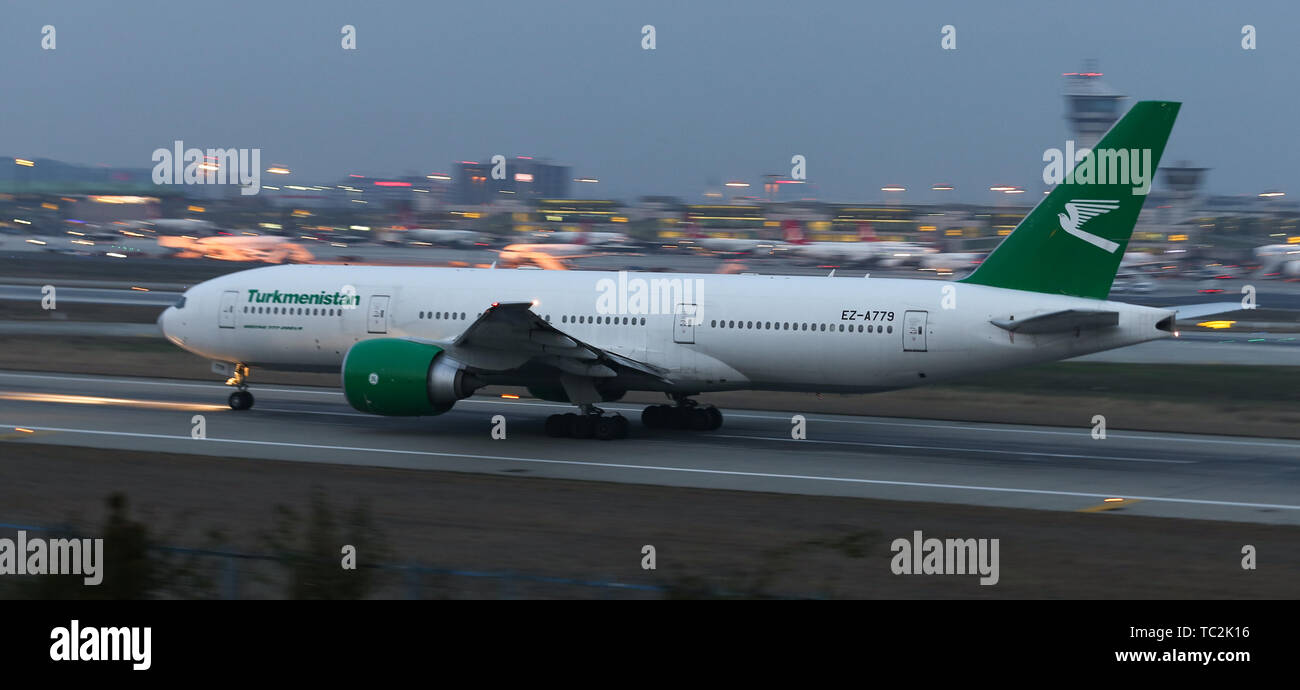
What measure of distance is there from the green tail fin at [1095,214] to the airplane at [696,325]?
0.13 feet

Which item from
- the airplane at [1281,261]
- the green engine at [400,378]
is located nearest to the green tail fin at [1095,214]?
the green engine at [400,378]

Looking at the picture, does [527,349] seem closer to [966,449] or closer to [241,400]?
[241,400]

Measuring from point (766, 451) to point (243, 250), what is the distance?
246 ft

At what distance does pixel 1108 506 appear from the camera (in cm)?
2261

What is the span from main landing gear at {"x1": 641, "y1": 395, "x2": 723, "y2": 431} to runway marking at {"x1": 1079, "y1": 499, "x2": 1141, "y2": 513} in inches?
425

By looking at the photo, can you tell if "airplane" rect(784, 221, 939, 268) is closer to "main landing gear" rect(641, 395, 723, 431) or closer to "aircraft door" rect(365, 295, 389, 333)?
"main landing gear" rect(641, 395, 723, 431)

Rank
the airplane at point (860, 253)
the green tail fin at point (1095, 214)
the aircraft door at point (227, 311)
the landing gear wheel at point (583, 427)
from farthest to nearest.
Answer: the airplane at point (860, 253) → the aircraft door at point (227, 311) → the landing gear wheel at point (583, 427) → the green tail fin at point (1095, 214)

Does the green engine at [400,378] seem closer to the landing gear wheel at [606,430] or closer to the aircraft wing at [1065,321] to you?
the landing gear wheel at [606,430]

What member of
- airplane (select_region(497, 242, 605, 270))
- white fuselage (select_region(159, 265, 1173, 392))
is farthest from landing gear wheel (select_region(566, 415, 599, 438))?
airplane (select_region(497, 242, 605, 270))

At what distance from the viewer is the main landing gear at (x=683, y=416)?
31688 mm

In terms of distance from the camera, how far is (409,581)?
11.5 metres

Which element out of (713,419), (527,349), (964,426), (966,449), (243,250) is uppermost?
(243,250)

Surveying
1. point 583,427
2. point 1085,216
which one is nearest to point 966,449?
point 1085,216
